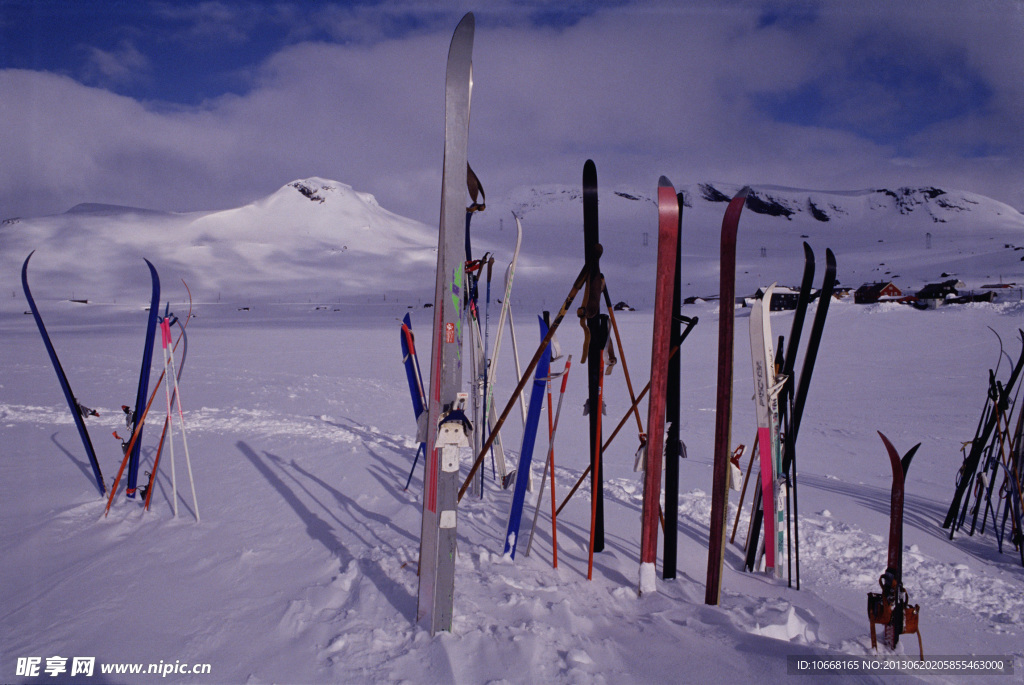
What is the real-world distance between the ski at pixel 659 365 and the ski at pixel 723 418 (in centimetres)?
25

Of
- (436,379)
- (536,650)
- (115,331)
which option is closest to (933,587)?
(536,650)

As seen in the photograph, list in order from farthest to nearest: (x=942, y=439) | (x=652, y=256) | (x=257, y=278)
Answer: (x=652, y=256)
(x=257, y=278)
(x=942, y=439)

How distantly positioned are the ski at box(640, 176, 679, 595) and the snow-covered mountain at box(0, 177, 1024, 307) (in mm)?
21581

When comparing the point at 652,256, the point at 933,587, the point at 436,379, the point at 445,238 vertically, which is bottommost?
the point at 933,587

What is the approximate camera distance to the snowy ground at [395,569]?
6.79 feet

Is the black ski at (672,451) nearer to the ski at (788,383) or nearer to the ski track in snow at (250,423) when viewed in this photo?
the ski at (788,383)

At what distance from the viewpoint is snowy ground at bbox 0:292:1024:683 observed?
2.07 metres

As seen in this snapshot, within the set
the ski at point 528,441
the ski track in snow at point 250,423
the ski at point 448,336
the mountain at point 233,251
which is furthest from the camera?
the mountain at point 233,251

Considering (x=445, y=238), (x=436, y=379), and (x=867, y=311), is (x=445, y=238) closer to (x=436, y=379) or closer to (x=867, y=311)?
(x=436, y=379)

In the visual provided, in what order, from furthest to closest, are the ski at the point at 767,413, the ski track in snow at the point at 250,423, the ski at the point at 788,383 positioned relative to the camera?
the ski track in snow at the point at 250,423
the ski at the point at 788,383
the ski at the point at 767,413

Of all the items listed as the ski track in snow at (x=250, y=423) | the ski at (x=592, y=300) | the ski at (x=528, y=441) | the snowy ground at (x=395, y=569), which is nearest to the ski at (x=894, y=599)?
the snowy ground at (x=395, y=569)

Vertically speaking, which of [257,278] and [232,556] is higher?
[257,278]

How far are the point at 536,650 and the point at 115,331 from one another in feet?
69.1

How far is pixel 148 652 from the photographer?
208 centimetres
